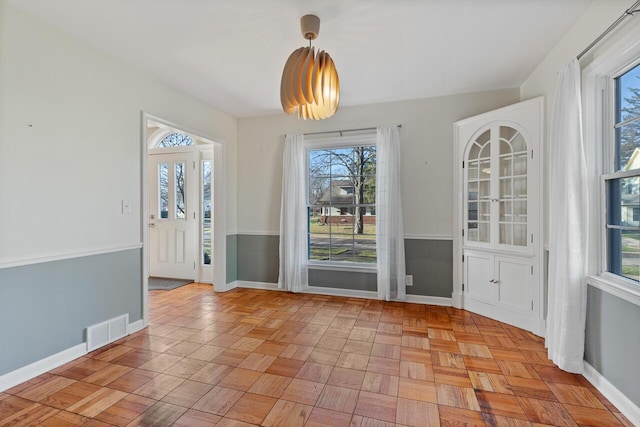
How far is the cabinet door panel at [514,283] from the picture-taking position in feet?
9.75

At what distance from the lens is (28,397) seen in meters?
1.89

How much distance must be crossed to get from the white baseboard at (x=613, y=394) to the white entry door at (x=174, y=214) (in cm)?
471

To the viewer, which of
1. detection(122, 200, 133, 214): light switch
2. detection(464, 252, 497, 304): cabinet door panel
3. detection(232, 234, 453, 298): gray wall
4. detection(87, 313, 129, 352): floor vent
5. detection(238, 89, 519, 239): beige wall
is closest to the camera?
detection(87, 313, 129, 352): floor vent

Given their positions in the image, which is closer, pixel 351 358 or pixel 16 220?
pixel 16 220

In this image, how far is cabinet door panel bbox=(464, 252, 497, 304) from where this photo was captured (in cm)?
326

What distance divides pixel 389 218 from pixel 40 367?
135 inches

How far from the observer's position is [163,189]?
4922mm

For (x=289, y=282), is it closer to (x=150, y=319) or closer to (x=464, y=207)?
(x=150, y=319)

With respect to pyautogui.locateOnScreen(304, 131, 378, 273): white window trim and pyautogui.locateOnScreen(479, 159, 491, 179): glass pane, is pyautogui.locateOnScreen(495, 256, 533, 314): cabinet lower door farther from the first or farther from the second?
pyautogui.locateOnScreen(304, 131, 378, 273): white window trim

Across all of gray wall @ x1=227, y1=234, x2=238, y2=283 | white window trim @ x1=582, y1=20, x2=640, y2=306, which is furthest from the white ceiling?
gray wall @ x1=227, y1=234, x2=238, y2=283

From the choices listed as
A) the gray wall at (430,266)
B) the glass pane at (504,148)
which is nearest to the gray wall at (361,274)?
the gray wall at (430,266)

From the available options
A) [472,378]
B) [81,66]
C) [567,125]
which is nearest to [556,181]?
[567,125]

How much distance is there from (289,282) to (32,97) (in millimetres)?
3139

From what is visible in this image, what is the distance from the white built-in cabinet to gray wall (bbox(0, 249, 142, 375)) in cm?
357
